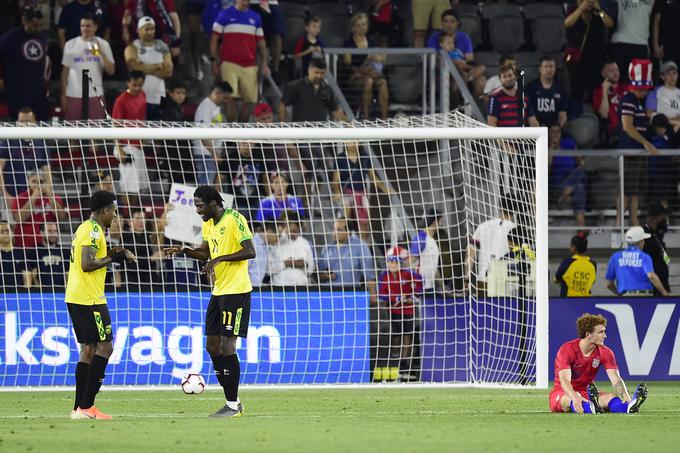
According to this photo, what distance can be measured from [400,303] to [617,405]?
497cm

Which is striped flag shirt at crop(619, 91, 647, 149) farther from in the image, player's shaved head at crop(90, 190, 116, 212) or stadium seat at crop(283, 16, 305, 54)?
player's shaved head at crop(90, 190, 116, 212)

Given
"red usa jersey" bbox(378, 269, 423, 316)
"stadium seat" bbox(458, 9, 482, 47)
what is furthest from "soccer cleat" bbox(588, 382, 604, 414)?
"stadium seat" bbox(458, 9, 482, 47)

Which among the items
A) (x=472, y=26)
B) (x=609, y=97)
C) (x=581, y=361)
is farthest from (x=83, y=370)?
(x=472, y=26)

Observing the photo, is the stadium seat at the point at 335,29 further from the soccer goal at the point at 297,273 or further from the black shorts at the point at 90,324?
the black shorts at the point at 90,324

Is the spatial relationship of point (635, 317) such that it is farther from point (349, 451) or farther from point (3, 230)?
point (349, 451)

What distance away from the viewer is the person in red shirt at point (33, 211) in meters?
15.9

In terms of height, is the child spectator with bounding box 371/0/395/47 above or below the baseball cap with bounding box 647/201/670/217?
above

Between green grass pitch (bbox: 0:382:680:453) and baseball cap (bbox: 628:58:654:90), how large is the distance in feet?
24.2

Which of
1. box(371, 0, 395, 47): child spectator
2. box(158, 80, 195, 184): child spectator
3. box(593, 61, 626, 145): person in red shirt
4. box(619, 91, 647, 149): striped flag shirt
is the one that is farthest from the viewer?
box(371, 0, 395, 47): child spectator

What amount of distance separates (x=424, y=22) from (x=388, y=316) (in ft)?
20.8

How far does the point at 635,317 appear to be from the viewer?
16531 millimetres

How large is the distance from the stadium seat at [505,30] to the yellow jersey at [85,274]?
12.3m

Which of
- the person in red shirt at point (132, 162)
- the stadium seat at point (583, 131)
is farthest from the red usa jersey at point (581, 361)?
the stadium seat at point (583, 131)

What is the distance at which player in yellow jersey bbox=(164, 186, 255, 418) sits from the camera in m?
11.1
